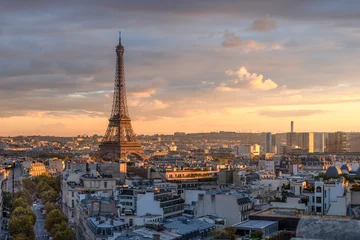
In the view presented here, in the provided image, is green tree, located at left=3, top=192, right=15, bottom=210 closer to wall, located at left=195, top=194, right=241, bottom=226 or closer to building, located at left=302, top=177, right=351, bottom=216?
wall, located at left=195, top=194, right=241, bottom=226

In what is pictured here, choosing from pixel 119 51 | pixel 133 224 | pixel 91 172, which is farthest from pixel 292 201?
pixel 119 51

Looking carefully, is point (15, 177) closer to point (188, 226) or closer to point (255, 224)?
point (188, 226)

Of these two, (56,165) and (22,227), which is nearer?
(22,227)

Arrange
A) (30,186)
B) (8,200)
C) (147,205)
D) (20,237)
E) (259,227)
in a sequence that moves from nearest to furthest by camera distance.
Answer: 1. (259,227)
2. (147,205)
3. (20,237)
4. (8,200)
5. (30,186)

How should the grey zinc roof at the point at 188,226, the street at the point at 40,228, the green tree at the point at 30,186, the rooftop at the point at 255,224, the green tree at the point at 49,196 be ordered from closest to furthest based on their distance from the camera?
the rooftop at the point at 255,224
the grey zinc roof at the point at 188,226
the street at the point at 40,228
the green tree at the point at 49,196
the green tree at the point at 30,186

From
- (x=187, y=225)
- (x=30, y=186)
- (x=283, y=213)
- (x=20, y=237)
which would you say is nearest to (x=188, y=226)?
(x=187, y=225)

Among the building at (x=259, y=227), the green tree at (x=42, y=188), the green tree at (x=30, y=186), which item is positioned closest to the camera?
the building at (x=259, y=227)

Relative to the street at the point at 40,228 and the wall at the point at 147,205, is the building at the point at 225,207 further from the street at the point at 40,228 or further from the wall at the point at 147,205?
the street at the point at 40,228

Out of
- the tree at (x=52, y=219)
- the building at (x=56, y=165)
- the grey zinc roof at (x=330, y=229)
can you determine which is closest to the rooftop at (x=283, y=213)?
the grey zinc roof at (x=330, y=229)

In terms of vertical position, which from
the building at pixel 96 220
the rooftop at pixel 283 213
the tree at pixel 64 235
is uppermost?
the rooftop at pixel 283 213
